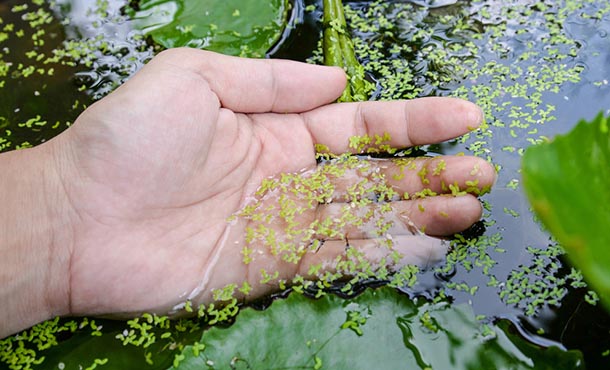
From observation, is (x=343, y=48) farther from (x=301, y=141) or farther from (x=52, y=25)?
(x=52, y=25)

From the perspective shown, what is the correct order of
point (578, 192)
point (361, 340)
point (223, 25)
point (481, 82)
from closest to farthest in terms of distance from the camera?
point (578, 192)
point (361, 340)
point (481, 82)
point (223, 25)

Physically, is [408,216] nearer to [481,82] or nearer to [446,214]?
[446,214]

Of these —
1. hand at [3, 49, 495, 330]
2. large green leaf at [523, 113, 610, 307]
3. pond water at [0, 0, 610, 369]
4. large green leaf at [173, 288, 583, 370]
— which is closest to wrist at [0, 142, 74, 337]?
hand at [3, 49, 495, 330]

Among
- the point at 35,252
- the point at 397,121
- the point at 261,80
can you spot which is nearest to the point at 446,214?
the point at 397,121

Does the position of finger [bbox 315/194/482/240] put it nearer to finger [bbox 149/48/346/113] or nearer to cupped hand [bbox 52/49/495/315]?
cupped hand [bbox 52/49/495/315]

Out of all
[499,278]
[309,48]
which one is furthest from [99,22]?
[499,278]
